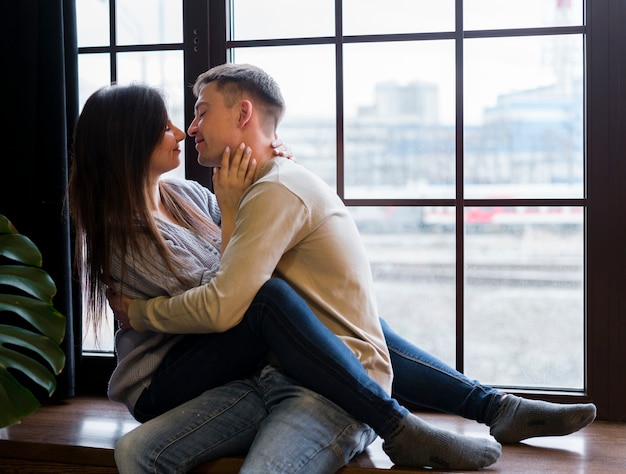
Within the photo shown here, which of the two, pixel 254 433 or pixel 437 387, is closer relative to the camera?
pixel 254 433

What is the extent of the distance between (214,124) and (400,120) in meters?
0.66

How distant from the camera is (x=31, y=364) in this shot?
176 cm

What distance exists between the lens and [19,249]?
5.79 feet

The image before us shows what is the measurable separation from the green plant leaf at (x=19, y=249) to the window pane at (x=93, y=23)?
3.08 feet

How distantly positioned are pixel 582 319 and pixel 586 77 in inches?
28.1

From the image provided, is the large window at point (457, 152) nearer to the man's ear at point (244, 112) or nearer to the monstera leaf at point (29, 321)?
the man's ear at point (244, 112)

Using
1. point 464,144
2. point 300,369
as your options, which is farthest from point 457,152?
point 300,369

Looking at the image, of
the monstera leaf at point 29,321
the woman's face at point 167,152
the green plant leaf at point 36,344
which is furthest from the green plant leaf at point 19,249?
the woman's face at point 167,152

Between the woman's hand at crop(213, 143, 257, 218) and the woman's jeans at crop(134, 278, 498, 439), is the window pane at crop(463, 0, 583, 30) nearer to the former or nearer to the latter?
the woman's hand at crop(213, 143, 257, 218)

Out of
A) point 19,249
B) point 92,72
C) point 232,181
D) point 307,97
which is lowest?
point 19,249

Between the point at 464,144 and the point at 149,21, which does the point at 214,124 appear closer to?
the point at 149,21

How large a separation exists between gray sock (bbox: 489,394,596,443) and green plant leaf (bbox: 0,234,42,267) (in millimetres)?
1195

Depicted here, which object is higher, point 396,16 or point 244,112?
point 396,16

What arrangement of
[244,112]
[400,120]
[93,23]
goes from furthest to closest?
[93,23], [400,120], [244,112]
